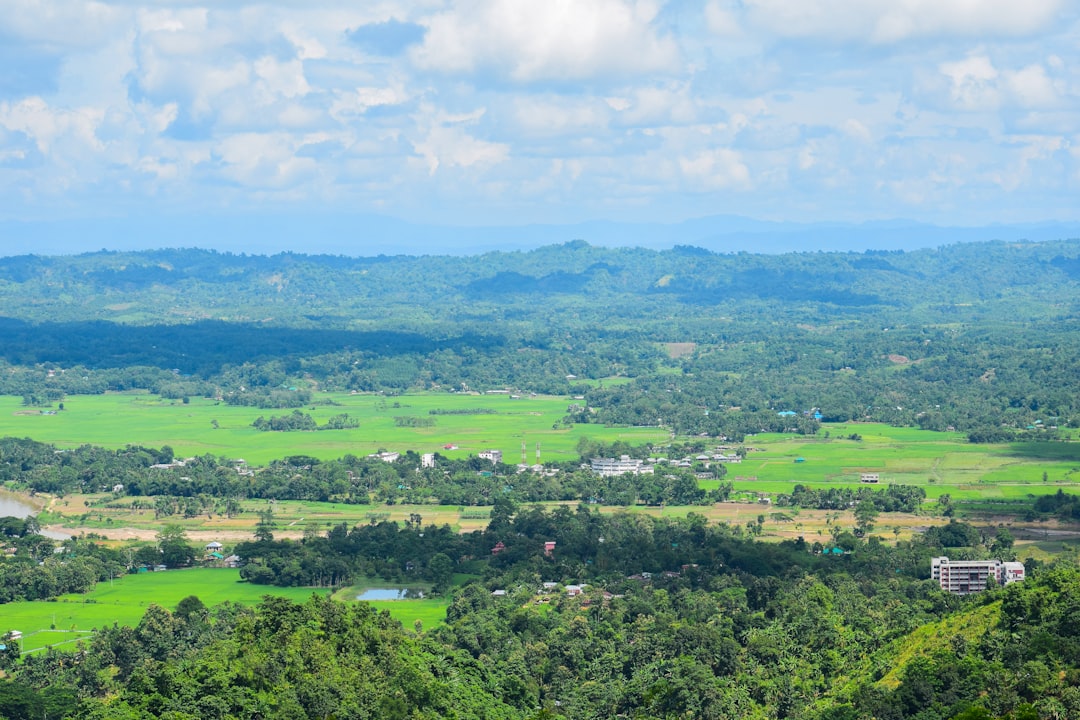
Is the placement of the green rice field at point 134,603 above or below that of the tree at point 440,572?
below

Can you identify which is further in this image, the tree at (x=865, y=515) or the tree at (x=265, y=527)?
the tree at (x=865, y=515)

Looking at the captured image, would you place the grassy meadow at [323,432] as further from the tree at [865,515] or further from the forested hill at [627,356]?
the tree at [865,515]

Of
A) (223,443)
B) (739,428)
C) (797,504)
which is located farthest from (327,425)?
(797,504)

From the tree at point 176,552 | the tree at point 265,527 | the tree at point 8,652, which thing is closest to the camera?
the tree at point 8,652

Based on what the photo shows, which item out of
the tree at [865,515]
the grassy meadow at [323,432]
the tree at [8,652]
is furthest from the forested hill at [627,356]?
the tree at [8,652]

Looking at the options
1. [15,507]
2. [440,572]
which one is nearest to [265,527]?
[440,572]

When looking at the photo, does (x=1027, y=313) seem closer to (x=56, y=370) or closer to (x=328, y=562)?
(x=56, y=370)
